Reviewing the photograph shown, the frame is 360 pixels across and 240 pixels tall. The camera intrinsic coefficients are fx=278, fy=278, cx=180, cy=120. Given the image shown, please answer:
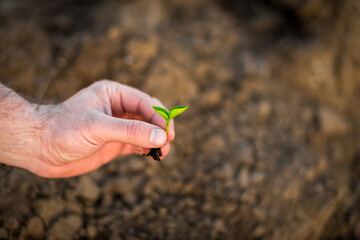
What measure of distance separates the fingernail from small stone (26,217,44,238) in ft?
3.21

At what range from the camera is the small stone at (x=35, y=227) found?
65.1 inches

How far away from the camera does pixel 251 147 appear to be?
230 centimetres

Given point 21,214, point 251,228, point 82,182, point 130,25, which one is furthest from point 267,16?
point 21,214

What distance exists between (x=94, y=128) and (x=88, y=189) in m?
0.77

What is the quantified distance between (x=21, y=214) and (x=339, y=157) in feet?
8.19

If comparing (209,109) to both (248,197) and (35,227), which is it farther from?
(35,227)

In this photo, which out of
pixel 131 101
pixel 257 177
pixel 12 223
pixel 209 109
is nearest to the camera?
pixel 131 101

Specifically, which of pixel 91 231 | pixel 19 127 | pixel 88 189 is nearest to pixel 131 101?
→ pixel 19 127

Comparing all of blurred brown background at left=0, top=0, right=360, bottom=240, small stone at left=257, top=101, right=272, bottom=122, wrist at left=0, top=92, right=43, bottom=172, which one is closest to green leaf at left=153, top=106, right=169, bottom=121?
wrist at left=0, top=92, right=43, bottom=172

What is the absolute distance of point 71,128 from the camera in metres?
1.31

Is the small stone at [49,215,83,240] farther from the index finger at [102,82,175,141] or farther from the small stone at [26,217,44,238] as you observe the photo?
the index finger at [102,82,175,141]

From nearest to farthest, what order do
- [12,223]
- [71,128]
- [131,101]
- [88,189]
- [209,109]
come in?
[71,128], [131,101], [12,223], [88,189], [209,109]

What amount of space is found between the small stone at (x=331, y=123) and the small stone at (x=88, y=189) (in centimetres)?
198

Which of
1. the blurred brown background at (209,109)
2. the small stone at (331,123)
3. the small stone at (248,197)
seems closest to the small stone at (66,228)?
the blurred brown background at (209,109)
